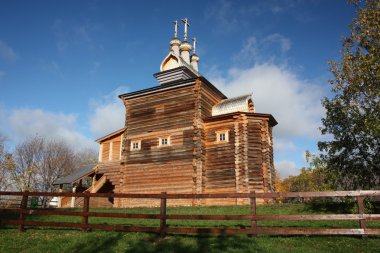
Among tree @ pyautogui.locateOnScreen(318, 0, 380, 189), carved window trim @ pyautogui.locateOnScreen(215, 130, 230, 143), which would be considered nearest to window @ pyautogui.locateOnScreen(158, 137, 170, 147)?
carved window trim @ pyautogui.locateOnScreen(215, 130, 230, 143)

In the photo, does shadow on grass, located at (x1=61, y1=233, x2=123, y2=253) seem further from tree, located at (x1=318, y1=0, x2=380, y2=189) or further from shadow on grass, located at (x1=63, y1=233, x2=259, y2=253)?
tree, located at (x1=318, y1=0, x2=380, y2=189)

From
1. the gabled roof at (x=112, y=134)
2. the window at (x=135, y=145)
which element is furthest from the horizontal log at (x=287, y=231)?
the gabled roof at (x=112, y=134)

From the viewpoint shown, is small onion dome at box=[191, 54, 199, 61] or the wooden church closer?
the wooden church

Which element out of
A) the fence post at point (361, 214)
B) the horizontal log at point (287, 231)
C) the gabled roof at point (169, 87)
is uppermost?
the gabled roof at point (169, 87)

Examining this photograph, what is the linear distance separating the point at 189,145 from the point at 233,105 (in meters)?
5.04

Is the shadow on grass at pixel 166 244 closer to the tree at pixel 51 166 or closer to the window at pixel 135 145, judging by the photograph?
the window at pixel 135 145

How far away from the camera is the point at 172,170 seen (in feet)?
80.9

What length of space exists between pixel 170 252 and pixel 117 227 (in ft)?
9.22

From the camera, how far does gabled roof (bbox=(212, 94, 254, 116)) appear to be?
85.6ft

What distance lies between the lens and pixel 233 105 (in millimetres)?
26406

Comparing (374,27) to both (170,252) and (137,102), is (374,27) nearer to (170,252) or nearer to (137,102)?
(170,252)

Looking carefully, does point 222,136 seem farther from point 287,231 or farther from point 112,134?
point 287,231

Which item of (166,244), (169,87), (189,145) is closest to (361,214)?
(166,244)

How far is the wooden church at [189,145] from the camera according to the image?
23484 millimetres
